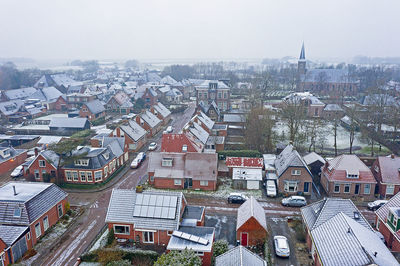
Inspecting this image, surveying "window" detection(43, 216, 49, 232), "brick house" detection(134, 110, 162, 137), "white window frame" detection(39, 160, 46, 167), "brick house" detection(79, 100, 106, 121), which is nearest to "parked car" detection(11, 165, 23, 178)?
"white window frame" detection(39, 160, 46, 167)

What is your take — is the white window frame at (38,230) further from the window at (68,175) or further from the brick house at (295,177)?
the brick house at (295,177)

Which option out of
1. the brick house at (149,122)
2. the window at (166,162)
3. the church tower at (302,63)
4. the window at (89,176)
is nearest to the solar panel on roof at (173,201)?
the window at (166,162)

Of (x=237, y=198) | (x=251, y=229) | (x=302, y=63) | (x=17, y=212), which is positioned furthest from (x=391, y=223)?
(x=302, y=63)

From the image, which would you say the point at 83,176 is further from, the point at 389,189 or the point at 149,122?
the point at 389,189

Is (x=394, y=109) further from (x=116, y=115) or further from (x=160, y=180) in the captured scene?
(x=116, y=115)

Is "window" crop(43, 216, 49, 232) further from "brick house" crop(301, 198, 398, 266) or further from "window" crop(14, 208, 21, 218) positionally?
"brick house" crop(301, 198, 398, 266)

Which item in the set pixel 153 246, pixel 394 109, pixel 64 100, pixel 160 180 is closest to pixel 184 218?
pixel 153 246
